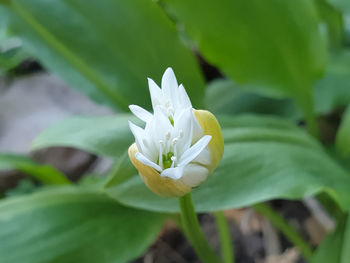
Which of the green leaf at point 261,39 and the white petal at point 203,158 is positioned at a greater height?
the white petal at point 203,158

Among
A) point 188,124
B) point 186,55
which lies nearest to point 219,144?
point 188,124

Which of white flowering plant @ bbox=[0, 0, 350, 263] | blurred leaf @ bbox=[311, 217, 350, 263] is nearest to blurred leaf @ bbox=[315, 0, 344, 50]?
white flowering plant @ bbox=[0, 0, 350, 263]

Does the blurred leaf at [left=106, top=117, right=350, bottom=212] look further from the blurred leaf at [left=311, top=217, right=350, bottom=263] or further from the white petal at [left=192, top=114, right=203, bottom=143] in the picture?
the white petal at [left=192, top=114, right=203, bottom=143]

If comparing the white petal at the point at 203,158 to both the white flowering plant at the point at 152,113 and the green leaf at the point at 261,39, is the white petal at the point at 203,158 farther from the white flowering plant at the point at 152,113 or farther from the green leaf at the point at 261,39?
the green leaf at the point at 261,39

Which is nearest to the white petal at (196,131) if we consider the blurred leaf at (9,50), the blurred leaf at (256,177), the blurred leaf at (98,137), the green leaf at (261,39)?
the blurred leaf at (256,177)

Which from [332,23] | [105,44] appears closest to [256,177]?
[105,44]

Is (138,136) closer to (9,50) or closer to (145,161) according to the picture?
(145,161)

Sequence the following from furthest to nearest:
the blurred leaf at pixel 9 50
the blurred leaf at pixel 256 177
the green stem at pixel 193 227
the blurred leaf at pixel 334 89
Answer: the blurred leaf at pixel 9 50 < the blurred leaf at pixel 334 89 < the blurred leaf at pixel 256 177 < the green stem at pixel 193 227
